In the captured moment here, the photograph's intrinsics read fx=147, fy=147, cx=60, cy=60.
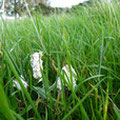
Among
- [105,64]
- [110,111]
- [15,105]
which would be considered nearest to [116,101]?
[110,111]

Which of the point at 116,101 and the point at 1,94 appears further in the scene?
the point at 116,101

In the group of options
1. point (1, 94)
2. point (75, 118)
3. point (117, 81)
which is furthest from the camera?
point (117, 81)

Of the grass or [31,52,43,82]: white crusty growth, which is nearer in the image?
the grass

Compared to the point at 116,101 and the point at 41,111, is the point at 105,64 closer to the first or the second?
the point at 116,101

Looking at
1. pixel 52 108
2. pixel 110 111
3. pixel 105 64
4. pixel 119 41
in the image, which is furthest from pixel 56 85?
pixel 119 41

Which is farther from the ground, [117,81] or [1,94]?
[1,94]

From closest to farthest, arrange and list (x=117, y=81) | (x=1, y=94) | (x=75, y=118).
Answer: (x=1, y=94) → (x=75, y=118) → (x=117, y=81)

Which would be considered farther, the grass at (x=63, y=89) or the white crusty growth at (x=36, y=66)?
the white crusty growth at (x=36, y=66)

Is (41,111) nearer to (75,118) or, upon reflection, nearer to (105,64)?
(75,118)

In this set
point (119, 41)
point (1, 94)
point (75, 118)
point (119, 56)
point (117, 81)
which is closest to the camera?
point (1, 94)
